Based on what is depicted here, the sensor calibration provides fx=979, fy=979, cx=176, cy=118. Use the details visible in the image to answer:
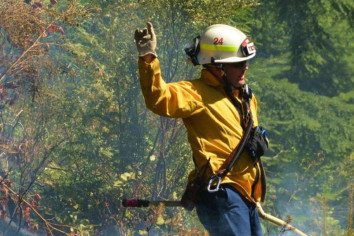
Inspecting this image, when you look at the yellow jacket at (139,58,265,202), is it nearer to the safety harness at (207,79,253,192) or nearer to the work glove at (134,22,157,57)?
the safety harness at (207,79,253,192)

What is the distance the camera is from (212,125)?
594cm

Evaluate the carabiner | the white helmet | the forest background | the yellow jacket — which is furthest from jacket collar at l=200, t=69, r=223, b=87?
the forest background

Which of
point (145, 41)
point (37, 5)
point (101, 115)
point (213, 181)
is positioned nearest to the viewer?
point (145, 41)

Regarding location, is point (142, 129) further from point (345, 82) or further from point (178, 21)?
point (345, 82)

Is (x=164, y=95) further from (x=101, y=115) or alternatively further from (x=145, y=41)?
(x=101, y=115)

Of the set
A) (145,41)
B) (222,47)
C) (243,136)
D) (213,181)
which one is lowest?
(213,181)

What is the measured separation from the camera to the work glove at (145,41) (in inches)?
220

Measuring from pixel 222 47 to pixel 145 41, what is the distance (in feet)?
2.42

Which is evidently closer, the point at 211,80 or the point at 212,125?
the point at 212,125

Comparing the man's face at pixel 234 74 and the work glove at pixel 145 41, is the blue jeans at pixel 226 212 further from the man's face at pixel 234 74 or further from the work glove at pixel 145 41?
the work glove at pixel 145 41

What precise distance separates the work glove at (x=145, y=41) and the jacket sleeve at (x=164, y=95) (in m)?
0.05

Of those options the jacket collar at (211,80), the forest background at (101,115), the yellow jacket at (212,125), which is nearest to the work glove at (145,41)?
the yellow jacket at (212,125)

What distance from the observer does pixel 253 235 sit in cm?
609

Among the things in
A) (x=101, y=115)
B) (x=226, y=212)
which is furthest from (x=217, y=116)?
(x=101, y=115)
